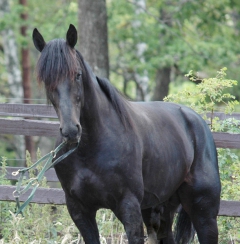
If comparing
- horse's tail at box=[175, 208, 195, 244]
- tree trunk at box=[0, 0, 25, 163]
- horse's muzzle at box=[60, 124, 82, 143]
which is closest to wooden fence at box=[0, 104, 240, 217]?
horse's tail at box=[175, 208, 195, 244]

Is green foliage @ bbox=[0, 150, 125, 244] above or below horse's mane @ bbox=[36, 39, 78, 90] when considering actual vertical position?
below

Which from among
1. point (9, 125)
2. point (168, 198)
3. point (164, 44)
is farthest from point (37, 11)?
point (168, 198)

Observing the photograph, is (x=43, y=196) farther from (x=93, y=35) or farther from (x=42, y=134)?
(x=93, y=35)

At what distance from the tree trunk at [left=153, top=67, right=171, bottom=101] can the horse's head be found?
10920 millimetres

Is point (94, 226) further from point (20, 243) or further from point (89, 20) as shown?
point (89, 20)

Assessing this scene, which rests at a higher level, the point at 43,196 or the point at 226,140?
the point at 226,140

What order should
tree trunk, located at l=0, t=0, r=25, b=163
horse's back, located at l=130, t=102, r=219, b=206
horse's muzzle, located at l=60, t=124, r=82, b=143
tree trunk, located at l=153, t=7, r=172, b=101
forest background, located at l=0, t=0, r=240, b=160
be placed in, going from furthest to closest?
tree trunk, located at l=0, t=0, r=25, b=163, tree trunk, located at l=153, t=7, r=172, b=101, forest background, located at l=0, t=0, r=240, b=160, horse's back, located at l=130, t=102, r=219, b=206, horse's muzzle, located at l=60, t=124, r=82, b=143

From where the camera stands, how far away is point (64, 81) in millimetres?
3908

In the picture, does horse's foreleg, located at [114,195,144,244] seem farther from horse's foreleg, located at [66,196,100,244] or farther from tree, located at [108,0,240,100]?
tree, located at [108,0,240,100]

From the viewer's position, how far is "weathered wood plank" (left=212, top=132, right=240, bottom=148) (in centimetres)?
573

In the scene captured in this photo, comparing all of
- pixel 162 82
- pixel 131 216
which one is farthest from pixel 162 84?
pixel 131 216

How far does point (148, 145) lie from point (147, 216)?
0.94 meters

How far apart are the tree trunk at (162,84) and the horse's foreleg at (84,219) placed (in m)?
10.5

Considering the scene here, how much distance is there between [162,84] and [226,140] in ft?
31.4
